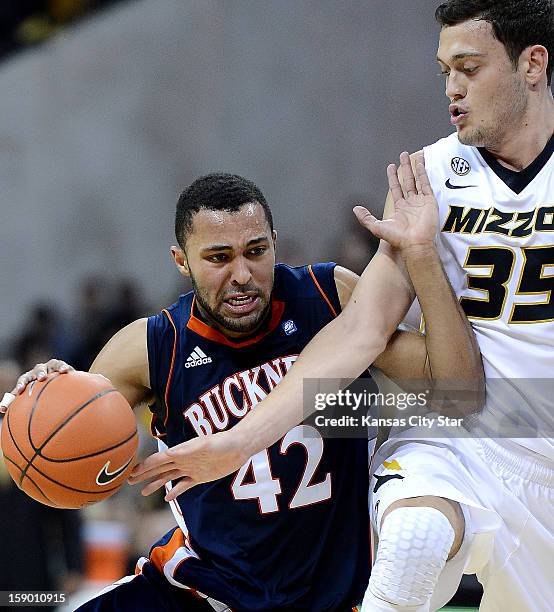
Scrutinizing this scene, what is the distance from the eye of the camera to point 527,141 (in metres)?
3.52

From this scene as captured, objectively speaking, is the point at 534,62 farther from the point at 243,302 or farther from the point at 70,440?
the point at 70,440

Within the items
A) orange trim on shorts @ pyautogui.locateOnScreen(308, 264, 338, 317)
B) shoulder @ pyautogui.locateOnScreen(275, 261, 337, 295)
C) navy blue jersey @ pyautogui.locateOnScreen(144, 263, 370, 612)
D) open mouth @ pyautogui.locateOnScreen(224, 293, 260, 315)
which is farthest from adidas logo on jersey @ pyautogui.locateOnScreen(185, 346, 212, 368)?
orange trim on shorts @ pyautogui.locateOnScreen(308, 264, 338, 317)

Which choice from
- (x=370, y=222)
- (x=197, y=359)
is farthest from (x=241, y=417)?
(x=370, y=222)

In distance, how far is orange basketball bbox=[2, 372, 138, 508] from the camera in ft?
10.1

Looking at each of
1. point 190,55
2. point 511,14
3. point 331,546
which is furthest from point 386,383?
point 190,55

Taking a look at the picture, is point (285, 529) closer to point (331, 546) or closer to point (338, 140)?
point (331, 546)

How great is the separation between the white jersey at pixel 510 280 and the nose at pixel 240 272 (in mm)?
709

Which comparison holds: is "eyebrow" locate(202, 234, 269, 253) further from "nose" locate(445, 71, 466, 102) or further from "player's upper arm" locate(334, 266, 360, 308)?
"nose" locate(445, 71, 466, 102)

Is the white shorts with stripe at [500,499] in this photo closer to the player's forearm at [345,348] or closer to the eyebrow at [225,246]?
the player's forearm at [345,348]

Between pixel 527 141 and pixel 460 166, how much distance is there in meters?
0.25

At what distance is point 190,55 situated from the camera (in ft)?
28.7

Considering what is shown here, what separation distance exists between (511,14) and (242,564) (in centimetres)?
220

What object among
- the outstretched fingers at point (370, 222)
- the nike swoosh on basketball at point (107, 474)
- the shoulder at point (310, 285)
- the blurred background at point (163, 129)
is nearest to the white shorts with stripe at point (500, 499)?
the shoulder at point (310, 285)

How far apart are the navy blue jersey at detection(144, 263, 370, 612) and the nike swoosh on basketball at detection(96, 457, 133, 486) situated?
21.2 inches
